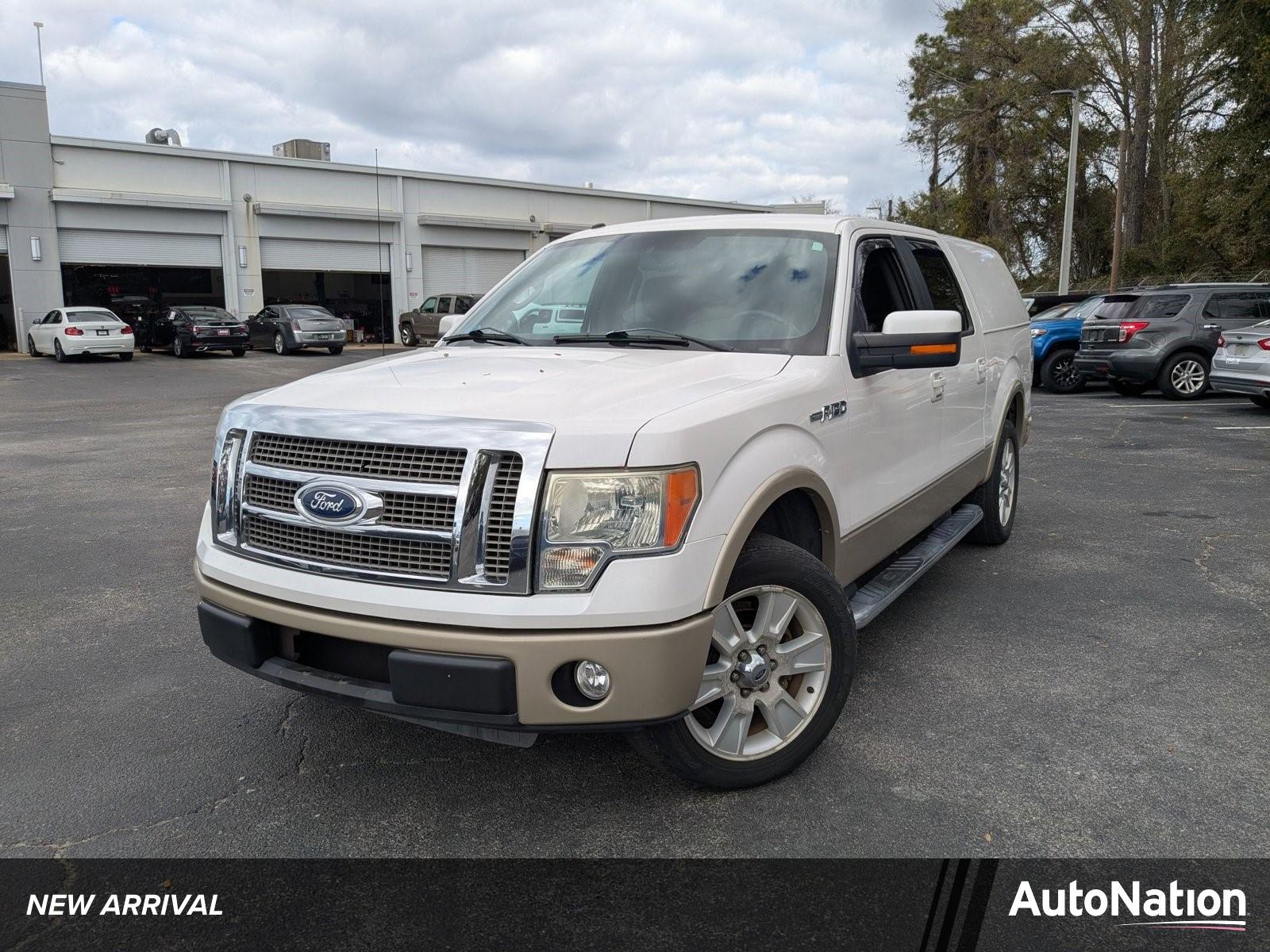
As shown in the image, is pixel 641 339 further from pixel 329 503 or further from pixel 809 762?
pixel 809 762

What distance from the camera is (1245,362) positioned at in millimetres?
12859

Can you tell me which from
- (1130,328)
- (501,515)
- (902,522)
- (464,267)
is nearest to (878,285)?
(902,522)

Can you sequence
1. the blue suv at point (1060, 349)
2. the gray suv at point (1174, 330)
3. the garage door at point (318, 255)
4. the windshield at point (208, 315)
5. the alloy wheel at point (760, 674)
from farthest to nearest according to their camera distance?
the garage door at point (318, 255) → the windshield at point (208, 315) → the blue suv at point (1060, 349) → the gray suv at point (1174, 330) → the alloy wheel at point (760, 674)

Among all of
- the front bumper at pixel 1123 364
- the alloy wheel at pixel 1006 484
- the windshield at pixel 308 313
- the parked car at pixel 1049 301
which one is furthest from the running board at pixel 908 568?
the windshield at pixel 308 313

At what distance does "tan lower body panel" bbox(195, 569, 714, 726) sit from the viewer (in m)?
2.72

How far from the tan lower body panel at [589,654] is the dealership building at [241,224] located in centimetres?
2728

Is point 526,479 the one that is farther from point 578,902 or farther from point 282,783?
point 282,783

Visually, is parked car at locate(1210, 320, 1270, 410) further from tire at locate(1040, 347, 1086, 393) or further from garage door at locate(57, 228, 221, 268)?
garage door at locate(57, 228, 221, 268)

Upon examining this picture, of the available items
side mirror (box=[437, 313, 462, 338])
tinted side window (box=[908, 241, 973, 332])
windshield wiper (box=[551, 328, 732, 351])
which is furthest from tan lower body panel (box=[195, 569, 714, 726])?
tinted side window (box=[908, 241, 973, 332])

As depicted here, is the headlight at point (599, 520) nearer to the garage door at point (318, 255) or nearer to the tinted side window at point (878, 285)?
the tinted side window at point (878, 285)

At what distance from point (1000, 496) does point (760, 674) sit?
3845 millimetres

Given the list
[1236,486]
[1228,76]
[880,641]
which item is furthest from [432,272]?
[880,641]

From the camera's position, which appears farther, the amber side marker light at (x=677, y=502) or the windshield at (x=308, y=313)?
the windshield at (x=308, y=313)

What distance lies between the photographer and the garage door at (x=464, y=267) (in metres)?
39.3
